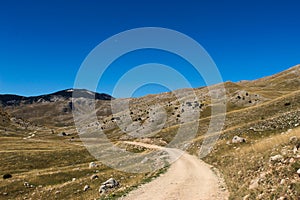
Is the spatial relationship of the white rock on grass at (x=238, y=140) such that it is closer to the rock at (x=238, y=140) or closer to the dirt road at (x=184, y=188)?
the rock at (x=238, y=140)

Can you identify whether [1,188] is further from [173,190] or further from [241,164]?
[241,164]

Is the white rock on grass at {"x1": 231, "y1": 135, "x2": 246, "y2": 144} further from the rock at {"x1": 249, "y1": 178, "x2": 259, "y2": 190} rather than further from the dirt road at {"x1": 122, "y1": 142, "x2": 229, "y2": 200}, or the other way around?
the rock at {"x1": 249, "y1": 178, "x2": 259, "y2": 190}

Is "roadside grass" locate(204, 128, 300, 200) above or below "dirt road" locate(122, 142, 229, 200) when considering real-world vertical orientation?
above

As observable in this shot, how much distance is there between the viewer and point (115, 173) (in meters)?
41.1

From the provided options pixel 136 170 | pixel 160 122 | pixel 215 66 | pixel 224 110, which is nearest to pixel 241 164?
pixel 215 66

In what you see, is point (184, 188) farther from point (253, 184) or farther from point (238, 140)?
point (238, 140)

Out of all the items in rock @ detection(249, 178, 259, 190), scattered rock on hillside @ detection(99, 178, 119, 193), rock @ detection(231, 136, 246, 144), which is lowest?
scattered rock on hillside @ detection(99, 178, 119, 193)

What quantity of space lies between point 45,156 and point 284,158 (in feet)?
178

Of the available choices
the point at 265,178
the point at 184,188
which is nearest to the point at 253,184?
the point at 265,178

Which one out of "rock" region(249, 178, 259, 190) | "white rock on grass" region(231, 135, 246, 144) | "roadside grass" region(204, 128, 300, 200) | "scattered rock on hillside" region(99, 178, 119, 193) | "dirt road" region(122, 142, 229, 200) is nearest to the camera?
"roadside grass" region(204, 128, 300, 200)

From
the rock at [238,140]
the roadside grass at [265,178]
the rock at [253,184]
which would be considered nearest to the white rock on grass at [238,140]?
the rock at [238,140]

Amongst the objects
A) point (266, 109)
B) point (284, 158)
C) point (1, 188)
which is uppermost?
point (266, 109)

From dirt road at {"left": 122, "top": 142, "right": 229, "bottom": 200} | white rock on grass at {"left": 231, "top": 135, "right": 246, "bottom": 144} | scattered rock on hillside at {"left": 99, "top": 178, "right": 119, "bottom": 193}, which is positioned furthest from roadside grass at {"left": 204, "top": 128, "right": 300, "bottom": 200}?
white rock on grass at {"left": 231, "top": 135, "right": 246, "bottom": 144}

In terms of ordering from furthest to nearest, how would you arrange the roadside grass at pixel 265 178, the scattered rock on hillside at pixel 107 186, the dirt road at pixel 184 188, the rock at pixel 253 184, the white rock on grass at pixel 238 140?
the white rock on grass at pixel 238 140 < the scattered rock on hillside at pixel 107 186 < the dirt road at pixel 184 188 < the rock at pixel 253 184 < the roadside grass at pixel 265 178
